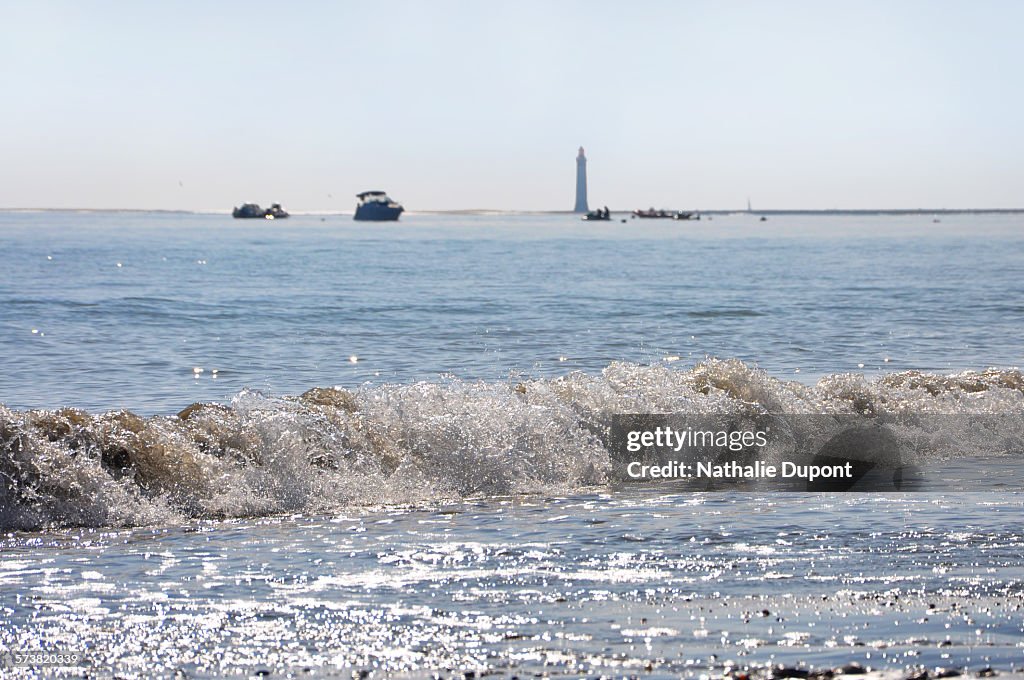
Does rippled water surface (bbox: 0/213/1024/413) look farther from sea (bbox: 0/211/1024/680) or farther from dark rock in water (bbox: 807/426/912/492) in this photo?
dark rock in water (bbox: 807/426/912/492)

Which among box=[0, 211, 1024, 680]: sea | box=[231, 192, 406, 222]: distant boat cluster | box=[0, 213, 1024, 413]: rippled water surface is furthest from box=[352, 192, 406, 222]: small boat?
box=[0, 211, 1024, 680]: sea

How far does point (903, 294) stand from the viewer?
1809 inches

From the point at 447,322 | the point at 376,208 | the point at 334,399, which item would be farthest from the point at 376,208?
the point at 334,399

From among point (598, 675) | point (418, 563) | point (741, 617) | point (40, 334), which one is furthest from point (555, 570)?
point (40, 334)

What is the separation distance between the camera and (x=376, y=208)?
17625 cm

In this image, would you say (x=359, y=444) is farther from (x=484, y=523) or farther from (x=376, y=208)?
(x=376, y=208)

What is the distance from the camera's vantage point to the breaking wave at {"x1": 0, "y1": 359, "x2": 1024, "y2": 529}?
35.7ft

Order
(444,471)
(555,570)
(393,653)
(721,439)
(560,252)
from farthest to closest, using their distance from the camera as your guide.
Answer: (560,252) < (721,439) < (444,471) < (555,570) < (393,653)

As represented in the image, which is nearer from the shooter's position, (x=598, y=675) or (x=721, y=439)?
(x=598, y=675)

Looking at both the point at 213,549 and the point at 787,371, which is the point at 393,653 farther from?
the point at 787,371

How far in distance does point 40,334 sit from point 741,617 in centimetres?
2585

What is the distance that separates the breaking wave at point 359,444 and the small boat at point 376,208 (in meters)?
161

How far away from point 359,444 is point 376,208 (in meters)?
165

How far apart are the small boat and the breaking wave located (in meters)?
161
